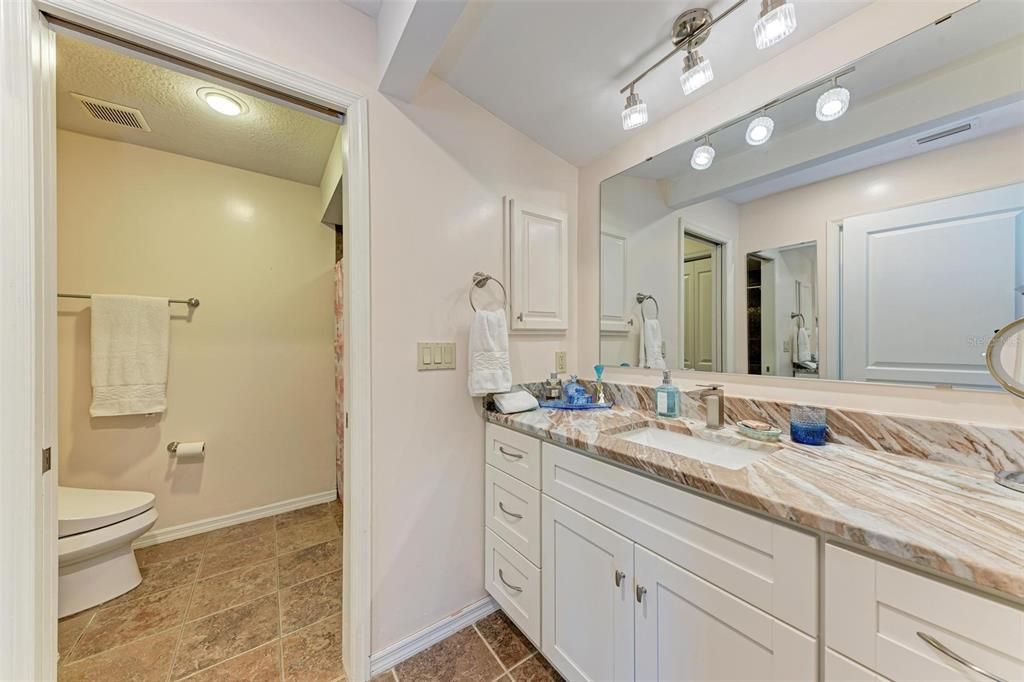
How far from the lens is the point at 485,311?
1467mm

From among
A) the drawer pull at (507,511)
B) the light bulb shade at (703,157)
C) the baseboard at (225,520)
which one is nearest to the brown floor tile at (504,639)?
the drawer pull at (507,511)

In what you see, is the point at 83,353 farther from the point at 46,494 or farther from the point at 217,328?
the point at 46,494

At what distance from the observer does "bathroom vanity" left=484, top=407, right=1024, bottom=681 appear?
0.51 meters

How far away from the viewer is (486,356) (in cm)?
141

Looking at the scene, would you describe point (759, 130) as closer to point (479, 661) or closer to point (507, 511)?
point (507, 511)

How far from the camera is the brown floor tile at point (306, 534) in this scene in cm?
200

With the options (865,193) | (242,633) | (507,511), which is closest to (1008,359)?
(865,193)

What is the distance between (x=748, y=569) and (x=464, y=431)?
40.9 inches

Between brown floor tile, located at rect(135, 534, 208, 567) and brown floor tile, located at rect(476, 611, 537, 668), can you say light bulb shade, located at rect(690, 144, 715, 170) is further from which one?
brown floor tile, located at rect(135, 534, 208, 567)

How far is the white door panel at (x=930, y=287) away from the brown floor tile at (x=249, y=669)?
222cm

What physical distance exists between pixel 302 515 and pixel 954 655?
2.91 m

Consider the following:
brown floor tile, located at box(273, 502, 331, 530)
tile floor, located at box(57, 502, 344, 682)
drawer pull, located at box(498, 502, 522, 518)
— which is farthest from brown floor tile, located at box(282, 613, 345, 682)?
brown floor tile, located at box(273, 502, 331, 530)

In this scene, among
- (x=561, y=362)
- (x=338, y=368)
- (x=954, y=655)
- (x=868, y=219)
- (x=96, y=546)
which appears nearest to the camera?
(x=954, y=655)

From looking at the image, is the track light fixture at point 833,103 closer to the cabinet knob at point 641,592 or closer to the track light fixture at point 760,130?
the track light fixture at point 760,130
